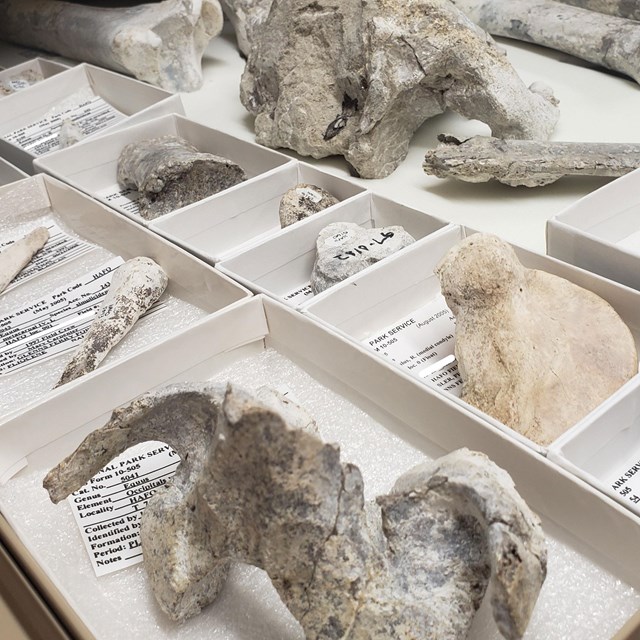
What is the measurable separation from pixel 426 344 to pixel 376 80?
72 cm

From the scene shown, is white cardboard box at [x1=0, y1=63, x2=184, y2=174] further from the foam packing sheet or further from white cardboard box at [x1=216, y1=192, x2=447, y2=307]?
the foam packing sheet

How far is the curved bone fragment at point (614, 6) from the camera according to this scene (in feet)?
7.48

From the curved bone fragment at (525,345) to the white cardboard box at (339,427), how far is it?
0.11 metres

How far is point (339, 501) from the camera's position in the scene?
2.69 feet

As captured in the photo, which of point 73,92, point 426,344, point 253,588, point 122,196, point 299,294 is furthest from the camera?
point 73,92

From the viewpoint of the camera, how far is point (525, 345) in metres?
1.21

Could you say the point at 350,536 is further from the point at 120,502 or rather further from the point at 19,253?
the point at 19,253

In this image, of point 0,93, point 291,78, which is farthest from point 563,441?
point 0,93

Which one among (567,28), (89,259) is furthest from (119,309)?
(567,28)

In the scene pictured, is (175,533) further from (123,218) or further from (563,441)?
(123,218)

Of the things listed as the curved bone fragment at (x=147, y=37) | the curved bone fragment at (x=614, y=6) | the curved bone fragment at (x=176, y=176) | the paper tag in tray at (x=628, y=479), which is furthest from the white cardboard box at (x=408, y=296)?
the curved bone fragment at (x=147, y=37)

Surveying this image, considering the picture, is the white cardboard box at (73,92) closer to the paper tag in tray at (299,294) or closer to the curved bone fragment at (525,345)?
the paper tag in tray at (299,294)

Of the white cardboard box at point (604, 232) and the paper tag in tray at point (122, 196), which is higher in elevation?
the white cardboard box at point (604, 232)

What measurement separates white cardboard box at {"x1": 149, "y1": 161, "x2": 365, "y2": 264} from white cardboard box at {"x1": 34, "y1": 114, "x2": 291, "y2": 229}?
0.09 metres
